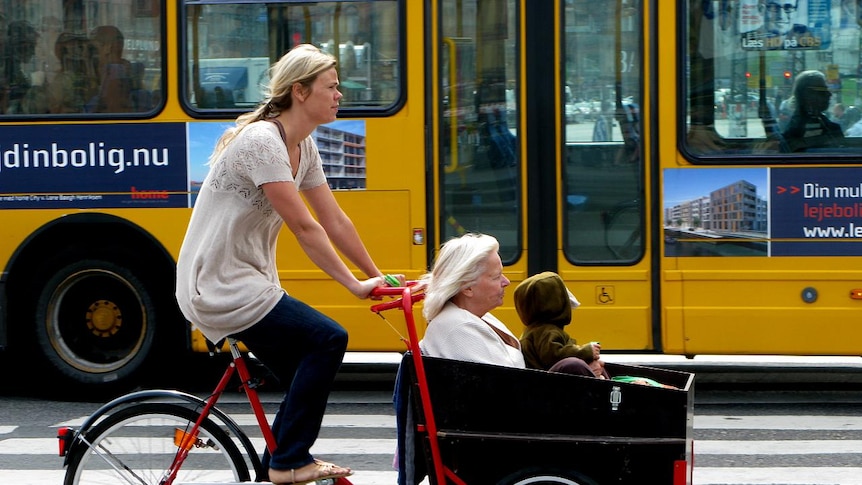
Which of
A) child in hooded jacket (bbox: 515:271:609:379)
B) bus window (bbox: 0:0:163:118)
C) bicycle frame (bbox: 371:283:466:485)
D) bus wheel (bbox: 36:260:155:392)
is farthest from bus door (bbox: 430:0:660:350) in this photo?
bicycle frame (bbox: 371:283:466:485)

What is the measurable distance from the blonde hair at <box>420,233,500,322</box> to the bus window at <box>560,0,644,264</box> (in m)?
3.74

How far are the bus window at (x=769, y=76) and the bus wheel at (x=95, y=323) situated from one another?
364cm

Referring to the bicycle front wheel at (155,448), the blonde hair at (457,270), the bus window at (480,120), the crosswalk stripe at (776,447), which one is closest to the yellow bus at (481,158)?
the bus window at (480,120)

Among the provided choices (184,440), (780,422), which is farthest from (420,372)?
(780,422)

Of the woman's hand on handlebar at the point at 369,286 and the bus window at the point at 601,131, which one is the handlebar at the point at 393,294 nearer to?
the woman's hand on handlebar at the point at 369,286

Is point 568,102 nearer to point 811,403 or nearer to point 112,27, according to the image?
point 811,403

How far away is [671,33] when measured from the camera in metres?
7.79

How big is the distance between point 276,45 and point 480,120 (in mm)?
1375

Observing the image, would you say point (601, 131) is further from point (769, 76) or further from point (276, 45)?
point (276, 45)

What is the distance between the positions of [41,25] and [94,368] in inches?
87.9

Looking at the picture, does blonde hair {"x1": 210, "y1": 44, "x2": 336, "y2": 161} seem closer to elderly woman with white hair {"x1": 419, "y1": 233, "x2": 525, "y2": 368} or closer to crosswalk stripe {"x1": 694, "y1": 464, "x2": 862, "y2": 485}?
elderly woman with white hair {"x1": 419, "y1": 233, "x2": 525, "y2": 368}

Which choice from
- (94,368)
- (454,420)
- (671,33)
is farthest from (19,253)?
(454,420)

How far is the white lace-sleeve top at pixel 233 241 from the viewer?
4.08 m

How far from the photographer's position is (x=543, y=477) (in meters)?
4.04
